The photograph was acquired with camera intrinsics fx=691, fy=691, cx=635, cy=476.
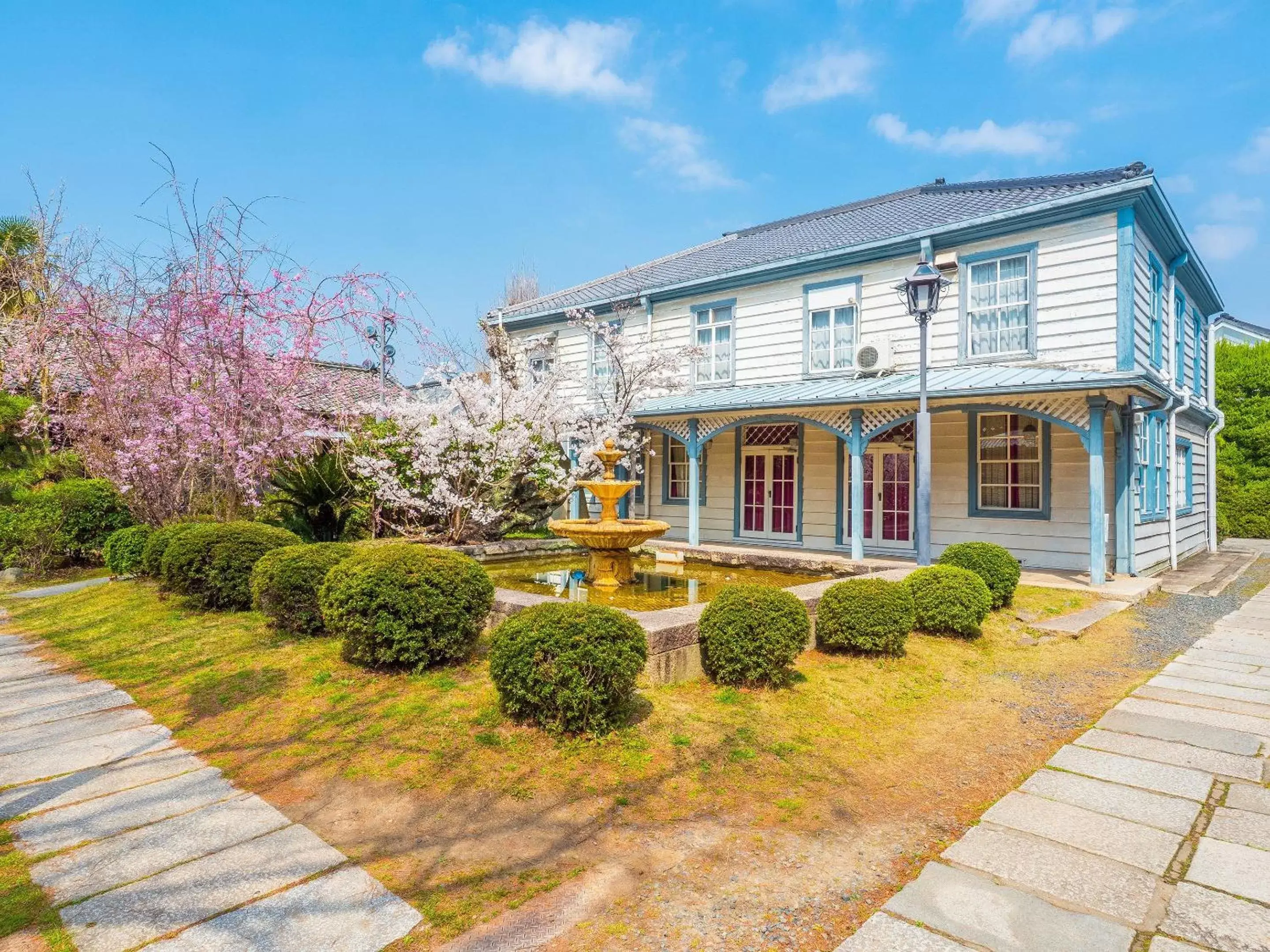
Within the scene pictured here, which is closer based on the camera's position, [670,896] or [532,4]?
[670,896]

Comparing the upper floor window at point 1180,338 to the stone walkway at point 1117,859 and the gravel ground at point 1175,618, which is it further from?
the stone walkway at point 1117,859

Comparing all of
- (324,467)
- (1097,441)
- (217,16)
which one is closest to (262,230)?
(217,16)

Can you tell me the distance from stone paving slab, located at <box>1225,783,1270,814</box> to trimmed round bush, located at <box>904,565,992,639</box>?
2810 mm

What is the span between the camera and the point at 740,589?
5207 millimetres

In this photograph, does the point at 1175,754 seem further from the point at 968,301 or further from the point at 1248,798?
the point at 968,301

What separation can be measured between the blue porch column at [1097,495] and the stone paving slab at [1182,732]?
17.7ft

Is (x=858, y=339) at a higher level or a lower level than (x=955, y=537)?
higher

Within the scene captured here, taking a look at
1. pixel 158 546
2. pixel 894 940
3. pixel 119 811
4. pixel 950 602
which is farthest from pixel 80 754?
Answer: pixel 950 602

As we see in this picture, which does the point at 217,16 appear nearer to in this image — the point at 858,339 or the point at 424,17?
the point at 424,17

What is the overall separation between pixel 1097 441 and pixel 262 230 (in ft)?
37.7

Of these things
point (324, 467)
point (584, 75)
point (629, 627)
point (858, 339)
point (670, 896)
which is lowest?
point (670, 896)

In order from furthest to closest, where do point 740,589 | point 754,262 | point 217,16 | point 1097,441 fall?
point 754,262
point 1097,441
point 217,16
point 740,589

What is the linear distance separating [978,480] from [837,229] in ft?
21.0

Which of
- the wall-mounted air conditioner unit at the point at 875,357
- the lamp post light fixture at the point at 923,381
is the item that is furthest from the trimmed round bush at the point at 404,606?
the wall-mounted air conditioner unit at the point at 875,357
